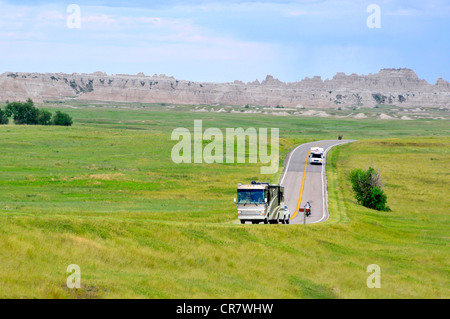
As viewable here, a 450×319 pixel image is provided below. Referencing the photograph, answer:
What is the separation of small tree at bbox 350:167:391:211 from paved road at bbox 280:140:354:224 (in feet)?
12.1

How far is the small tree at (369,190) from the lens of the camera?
204 feet

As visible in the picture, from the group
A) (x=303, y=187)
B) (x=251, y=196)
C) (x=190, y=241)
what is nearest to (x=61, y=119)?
(x=303, y=187)

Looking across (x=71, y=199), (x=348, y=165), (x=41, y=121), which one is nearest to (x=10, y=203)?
(x=71, y=199)

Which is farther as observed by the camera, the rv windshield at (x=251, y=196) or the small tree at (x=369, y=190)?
the small tree at (x=369, y=190)

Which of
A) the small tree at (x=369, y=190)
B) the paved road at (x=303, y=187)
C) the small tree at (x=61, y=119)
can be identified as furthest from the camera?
the small tree at (x=61, y=119)

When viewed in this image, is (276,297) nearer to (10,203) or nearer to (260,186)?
(260,186)

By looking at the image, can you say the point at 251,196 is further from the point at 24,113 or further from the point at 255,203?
the point at 24,113

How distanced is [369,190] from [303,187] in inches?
291

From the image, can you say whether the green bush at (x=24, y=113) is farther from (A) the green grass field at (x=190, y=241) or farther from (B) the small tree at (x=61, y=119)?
(A) the green grass field at (x=190, y=241)

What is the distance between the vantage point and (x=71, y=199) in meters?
52.9

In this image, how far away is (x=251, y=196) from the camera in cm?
3794

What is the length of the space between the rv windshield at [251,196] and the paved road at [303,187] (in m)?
7.00

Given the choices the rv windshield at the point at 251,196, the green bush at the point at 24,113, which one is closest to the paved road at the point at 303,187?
the rv windshield at the point at 251,196
